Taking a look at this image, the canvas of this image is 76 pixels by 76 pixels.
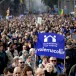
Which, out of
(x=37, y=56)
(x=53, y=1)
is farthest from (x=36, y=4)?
(x=37, y=56)

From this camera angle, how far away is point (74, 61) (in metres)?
11.4

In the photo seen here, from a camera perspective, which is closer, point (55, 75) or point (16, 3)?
point (55, 75)

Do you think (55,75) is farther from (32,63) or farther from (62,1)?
(62,1)

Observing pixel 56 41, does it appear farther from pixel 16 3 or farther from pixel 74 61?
pixel 16 3

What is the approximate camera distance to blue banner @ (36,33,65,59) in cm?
1096

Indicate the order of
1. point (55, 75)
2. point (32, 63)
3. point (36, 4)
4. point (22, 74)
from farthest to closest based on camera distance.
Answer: point (36, 4), point (32, 63), point (55, 75), point (22, 74)

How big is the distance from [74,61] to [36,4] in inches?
6634

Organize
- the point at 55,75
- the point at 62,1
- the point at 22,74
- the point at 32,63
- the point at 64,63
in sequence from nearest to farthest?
the point at 22,74 → the point at 55,75 → the point at 64,63 → the point at 32,63 → the point at 62,1

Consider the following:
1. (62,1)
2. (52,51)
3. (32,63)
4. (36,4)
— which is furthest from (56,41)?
(36,4)

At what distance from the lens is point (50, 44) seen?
1117 cm

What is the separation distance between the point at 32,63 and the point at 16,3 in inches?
4151

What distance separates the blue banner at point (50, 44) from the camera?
11.0m

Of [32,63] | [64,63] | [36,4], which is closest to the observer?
[64,63]

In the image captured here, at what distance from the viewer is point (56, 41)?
11.1 meters
